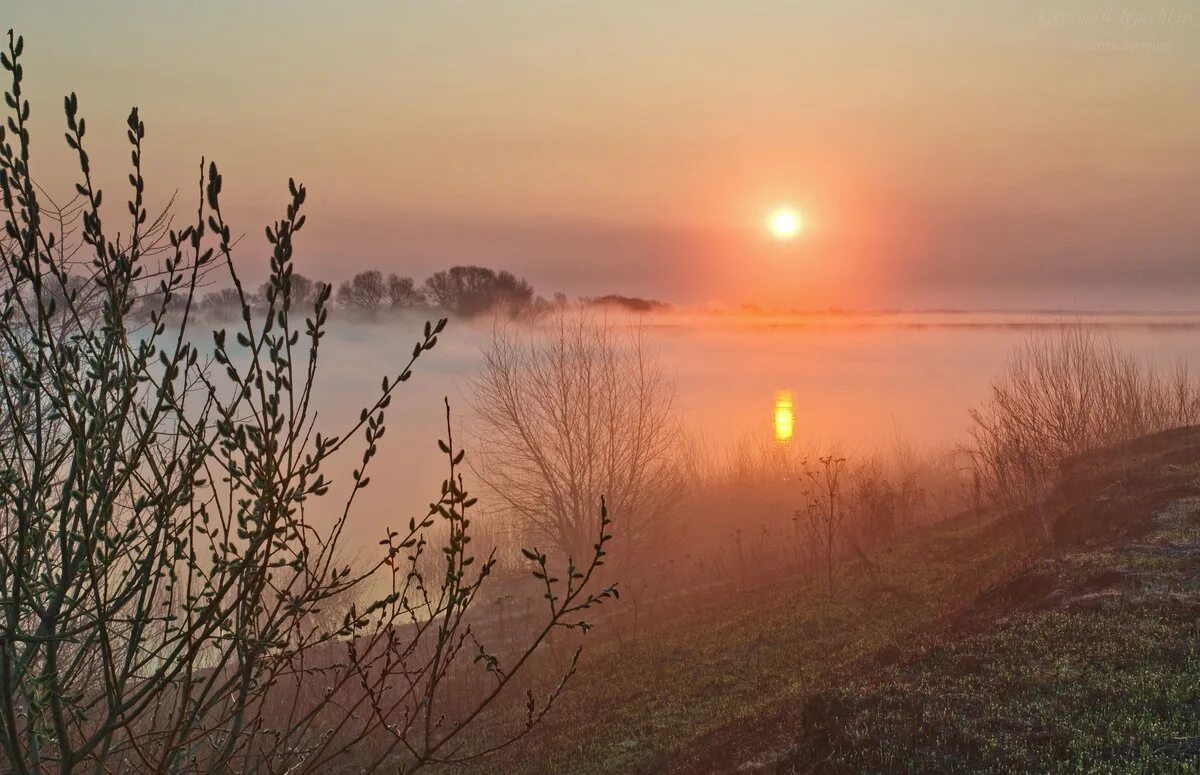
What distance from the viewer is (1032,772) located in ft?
24.4

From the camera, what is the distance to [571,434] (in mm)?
29047

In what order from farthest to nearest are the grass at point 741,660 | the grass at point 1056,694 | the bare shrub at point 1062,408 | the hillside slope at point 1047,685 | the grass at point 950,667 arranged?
the bare shrub at point 1062,408, the grass at point 741,660, the grass at point 950,667, the hillside slope at point 1047,685, the grass at point 1056,694

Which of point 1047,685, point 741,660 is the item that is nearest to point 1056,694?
point 1047,685

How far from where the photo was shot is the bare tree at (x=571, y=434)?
2850cm

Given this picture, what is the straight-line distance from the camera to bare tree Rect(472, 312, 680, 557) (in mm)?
28500

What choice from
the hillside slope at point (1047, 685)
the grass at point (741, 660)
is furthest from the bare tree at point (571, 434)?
the hillside slope at point (1047, 685)

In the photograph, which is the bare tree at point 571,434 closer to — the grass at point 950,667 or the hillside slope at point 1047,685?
the grass at point 950,667

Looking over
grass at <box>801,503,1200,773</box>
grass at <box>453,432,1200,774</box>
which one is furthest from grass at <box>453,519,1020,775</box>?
grass at <box>801,503,1200,773</box>

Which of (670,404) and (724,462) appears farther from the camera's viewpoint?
(724,462)

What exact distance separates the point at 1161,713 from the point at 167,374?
28.7 ft

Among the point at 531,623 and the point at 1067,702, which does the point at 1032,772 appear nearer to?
the point at 1067,702

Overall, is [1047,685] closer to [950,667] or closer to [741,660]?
[950,667]

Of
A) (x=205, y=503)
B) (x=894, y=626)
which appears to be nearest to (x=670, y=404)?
(x=894, y=626)

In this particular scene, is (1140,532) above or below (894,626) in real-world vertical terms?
above
